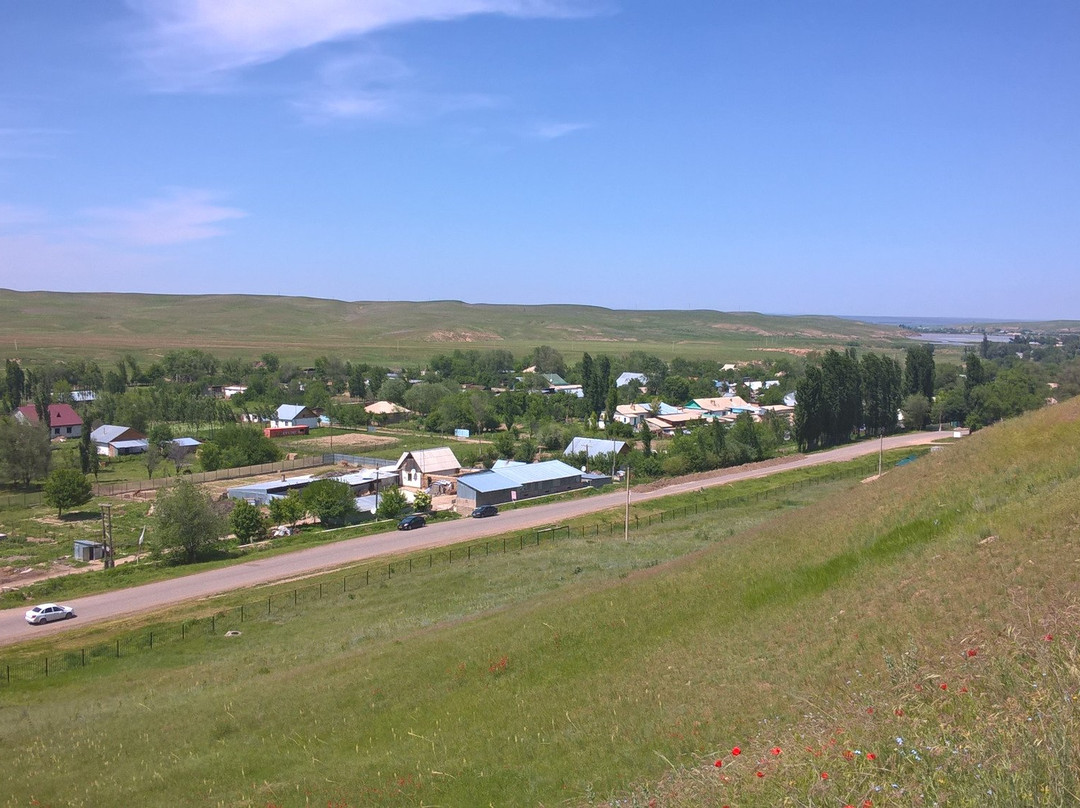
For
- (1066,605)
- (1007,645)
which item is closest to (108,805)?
(1007,645)

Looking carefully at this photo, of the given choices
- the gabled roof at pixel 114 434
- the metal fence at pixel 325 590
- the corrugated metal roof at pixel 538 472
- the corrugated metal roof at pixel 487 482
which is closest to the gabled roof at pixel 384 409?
the gabled roof at pixel 114 434

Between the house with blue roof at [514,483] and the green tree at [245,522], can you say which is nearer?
the green tree at [245,522]

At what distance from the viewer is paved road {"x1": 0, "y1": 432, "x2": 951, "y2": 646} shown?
1230 inches

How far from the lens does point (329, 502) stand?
158 ft

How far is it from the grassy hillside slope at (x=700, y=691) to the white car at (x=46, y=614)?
7.97 metres

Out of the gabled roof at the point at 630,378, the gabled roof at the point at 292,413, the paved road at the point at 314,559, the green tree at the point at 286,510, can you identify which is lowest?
the paved road at the point at 314,559

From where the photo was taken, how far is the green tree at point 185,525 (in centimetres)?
3994

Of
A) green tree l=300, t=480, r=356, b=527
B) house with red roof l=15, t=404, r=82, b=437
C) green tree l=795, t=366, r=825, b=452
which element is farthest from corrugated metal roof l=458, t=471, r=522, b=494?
house with red roof l=15, t=404, r=82, b=437

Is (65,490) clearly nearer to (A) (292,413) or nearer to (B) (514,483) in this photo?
(B) (514,483)

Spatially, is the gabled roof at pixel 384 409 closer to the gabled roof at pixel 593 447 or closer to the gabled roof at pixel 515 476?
the gabled roof at pixel 593 447

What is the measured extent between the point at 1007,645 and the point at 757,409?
318 ft

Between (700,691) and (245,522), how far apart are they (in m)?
36.0

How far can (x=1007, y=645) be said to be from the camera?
33.6 ft

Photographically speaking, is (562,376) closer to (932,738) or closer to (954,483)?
(954,483)
